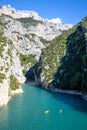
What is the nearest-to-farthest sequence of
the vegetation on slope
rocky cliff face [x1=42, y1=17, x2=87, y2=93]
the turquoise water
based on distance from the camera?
1. the turquoise water
2. rocky cliff face [x1=42, y1=17, x2=87, y2=93]
3. the vegetation on slope

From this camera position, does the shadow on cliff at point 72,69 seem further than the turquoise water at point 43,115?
Yes

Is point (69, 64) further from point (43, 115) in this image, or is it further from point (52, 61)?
point (43, 115)

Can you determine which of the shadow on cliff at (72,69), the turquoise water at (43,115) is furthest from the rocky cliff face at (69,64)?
the turquoise water at (43,115)

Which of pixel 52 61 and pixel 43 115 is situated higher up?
pixel 52 61

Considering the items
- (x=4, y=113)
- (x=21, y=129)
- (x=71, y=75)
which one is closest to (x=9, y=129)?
(x=21, y=129)

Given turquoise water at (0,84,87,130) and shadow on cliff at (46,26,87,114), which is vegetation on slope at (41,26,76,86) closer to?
shadow on cliff at (46,26,87,114)

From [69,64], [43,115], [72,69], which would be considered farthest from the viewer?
[69,64]

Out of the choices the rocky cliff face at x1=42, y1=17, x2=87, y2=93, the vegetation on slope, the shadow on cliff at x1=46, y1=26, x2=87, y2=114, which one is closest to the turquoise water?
the shadow on cliff at x1=46, y1=26, x2=87, y2=114

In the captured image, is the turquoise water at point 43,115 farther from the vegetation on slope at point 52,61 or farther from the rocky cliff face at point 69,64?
the vegetation on slope at point 52,61

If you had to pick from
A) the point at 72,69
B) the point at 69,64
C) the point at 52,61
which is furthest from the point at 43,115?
the point at 52,61
